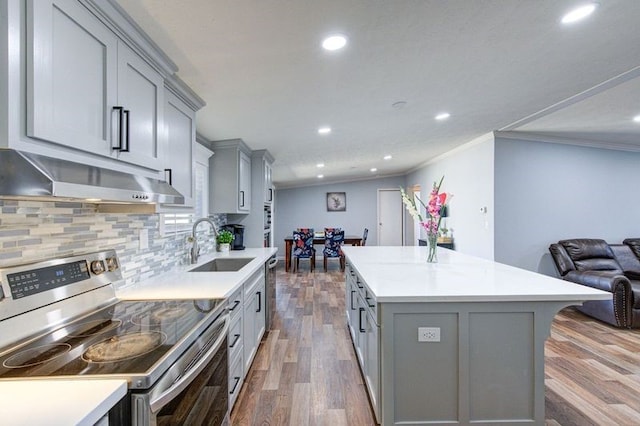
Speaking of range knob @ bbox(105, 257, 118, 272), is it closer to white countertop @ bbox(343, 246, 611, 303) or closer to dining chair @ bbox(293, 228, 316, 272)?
white countertop @ bbox(343, 246, 611, 303)

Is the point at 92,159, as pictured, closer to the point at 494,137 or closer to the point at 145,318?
the point at 145,318

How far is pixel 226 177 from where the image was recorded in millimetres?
3697

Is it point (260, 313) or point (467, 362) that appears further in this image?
point (260, 313)

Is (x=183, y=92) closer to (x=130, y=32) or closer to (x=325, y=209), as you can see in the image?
(x=130, y=32)

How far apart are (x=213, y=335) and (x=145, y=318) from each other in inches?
12.0

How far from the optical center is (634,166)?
501 centimetres

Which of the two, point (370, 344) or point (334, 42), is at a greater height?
point (334, 42)

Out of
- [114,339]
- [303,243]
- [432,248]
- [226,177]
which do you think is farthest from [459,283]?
[303,243]

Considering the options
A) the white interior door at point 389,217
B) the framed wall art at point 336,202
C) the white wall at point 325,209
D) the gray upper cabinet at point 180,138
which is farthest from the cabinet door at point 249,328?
the white interior door at point 389,217

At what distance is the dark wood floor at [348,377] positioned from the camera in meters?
2.11

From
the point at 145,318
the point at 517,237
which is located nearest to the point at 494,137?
the point at 517,237

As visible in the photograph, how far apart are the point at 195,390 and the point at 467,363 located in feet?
4.59

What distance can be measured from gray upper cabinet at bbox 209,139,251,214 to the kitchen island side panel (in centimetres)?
240

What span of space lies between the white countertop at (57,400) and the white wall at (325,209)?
8453 millimetres
